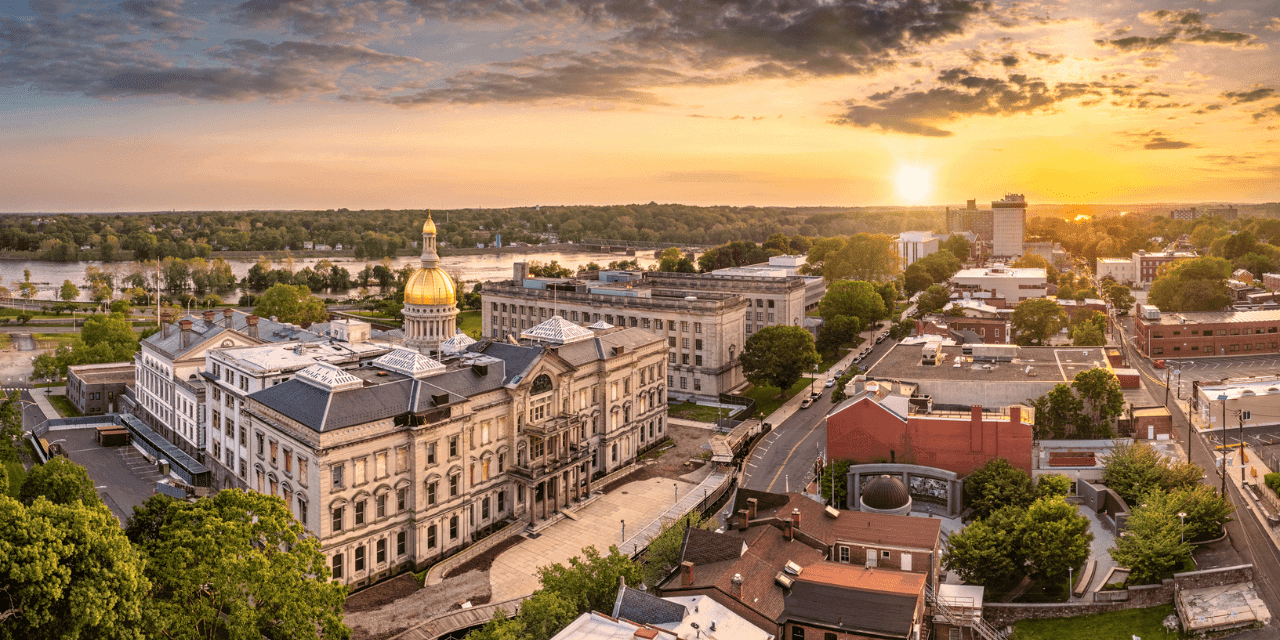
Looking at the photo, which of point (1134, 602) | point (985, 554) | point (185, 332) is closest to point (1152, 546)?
point (1134, 602)

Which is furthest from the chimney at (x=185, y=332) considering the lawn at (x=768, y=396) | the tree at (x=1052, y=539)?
the tree at (x=1052, y=539)

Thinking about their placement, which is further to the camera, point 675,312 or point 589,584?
point 675,312

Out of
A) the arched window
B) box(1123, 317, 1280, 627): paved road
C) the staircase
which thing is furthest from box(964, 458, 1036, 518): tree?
the arched window

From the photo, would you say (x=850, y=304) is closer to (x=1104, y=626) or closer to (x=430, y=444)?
(x=1104, y=626)

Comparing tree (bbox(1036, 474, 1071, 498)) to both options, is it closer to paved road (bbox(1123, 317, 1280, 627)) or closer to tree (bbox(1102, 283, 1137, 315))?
paved road (bbox(1123, 317, 1280, 627))

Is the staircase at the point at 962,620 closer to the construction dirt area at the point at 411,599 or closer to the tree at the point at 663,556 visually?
the tree at the point at 663,556

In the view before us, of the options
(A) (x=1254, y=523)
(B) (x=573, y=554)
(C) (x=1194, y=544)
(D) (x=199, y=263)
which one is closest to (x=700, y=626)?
(B) (x=573, y=554)
